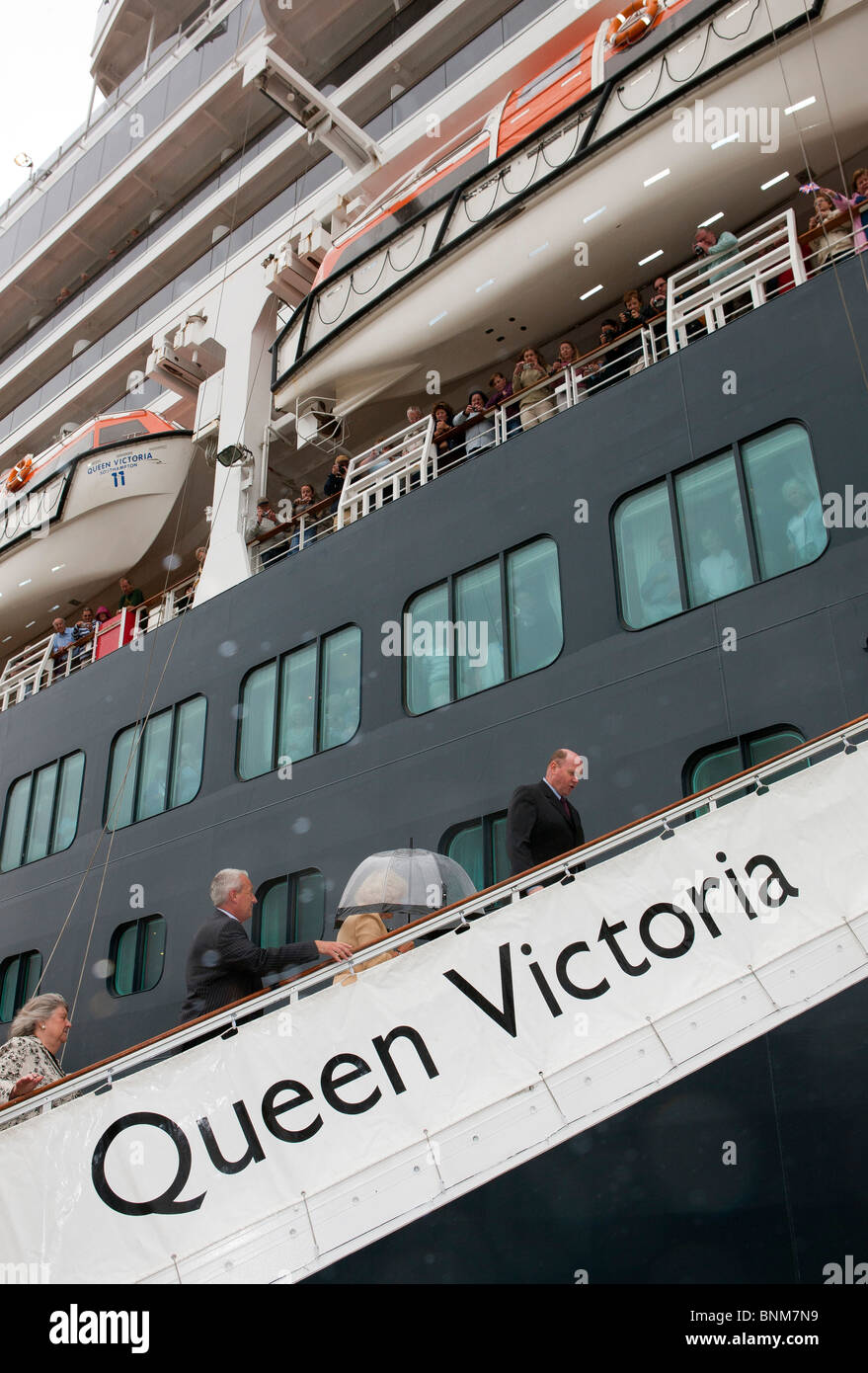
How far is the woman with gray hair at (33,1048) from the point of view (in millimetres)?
4594

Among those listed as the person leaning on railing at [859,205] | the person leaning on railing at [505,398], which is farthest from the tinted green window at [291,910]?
the person leaning on railing at [859,205]

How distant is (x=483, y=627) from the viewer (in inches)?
317

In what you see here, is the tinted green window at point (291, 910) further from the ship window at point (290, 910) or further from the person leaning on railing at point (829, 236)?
the person leaning on railing at point (829, 236)

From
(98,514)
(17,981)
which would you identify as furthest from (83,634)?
(17,981)

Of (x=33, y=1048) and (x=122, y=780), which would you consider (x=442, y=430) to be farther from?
(x=33, y=1048)

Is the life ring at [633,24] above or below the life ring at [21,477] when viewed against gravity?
below

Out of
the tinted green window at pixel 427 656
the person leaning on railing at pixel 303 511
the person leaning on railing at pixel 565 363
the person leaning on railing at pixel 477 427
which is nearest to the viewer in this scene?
the tinted green window at pixel 427 656

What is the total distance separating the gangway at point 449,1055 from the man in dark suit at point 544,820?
1046 mm

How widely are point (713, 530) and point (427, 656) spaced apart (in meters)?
2.49

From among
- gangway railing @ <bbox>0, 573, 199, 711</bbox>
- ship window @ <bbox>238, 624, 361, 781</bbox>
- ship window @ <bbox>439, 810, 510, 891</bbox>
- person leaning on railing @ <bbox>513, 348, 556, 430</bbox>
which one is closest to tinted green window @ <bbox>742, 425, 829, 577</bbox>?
person leaning on railing @ <bbox>513, 348, 556, 430</bbox>

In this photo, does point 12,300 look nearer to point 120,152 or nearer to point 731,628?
point 120,152

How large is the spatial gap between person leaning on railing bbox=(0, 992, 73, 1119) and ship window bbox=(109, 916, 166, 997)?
181 inches
